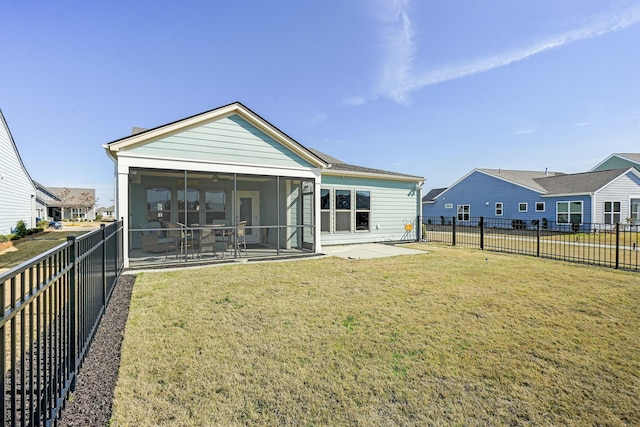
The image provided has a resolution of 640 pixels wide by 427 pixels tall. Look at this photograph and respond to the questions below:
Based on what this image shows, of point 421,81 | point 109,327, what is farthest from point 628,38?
point 109,327

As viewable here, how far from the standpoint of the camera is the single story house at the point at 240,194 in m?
8.06

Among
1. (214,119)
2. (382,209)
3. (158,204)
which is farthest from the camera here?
(382,209)

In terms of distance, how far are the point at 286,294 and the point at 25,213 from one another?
2371cm

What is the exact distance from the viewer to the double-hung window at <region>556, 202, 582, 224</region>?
803 inches

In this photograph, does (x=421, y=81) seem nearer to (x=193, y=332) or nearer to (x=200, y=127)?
(x=200, y=127)

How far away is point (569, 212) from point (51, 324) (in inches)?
1084

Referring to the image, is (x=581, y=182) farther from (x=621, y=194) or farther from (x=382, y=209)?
(x=382, y=209)

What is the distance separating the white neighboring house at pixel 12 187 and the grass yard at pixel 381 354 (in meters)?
16.2

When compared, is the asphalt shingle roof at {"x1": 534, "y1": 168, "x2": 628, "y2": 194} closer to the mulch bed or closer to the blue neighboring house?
the blue neighboring house

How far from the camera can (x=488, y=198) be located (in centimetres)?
2559

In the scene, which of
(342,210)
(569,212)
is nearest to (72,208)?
(342,210)

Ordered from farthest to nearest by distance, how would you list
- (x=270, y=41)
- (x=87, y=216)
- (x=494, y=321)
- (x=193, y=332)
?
(x=87, y=216), (x=270, y=41), (x=494, y=321), (x=193, y=332)

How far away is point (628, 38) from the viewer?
28.9 ft

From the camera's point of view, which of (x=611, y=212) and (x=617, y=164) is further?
(x=617, y=164)
